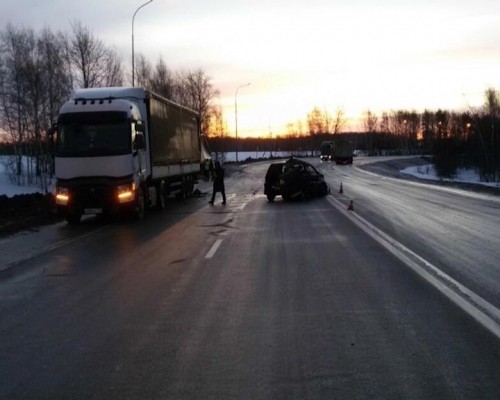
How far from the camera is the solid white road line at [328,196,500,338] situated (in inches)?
268

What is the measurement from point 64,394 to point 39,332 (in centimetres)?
200

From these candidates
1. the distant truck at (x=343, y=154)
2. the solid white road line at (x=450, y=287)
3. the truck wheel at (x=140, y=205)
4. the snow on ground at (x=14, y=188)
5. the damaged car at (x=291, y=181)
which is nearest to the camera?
the solid white road line at (x=450, y=287)

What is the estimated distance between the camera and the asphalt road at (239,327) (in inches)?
196

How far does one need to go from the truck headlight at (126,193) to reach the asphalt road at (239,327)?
5.08 m

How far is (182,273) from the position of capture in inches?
393

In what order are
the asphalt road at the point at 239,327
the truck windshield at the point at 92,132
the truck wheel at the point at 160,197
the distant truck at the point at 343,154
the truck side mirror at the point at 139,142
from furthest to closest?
the distant truck at the point at 343,154 < the truck wheel at the point at 160,197 < the truck side mirror at the point at 139,142 < the truck windshield at the point at 92,132 < the asphalt road at the point at 239,327

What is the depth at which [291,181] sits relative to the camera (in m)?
25.9

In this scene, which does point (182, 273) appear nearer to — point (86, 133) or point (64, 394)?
point (64, 394)

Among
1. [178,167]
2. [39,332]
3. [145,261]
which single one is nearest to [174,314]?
[39,332]

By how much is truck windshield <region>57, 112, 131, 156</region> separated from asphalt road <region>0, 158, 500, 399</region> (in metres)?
5.72

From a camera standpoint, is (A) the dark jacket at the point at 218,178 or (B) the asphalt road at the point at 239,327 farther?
(A) the dark jacket at the point at 218,178

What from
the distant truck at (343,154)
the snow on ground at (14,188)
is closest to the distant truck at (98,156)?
the snow on ground at (14,188)

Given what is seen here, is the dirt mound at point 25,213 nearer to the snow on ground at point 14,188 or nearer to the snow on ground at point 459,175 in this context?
the snow on ground at point 14,188

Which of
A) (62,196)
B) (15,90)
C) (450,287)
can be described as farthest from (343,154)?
(450,287)
